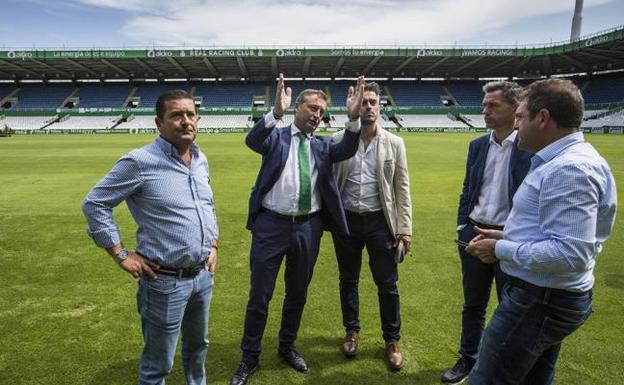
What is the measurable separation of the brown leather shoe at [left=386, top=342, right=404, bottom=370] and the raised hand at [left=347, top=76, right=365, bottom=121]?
2.09 meters

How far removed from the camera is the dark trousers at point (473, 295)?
11.5 feet

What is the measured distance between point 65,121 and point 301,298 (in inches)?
2173

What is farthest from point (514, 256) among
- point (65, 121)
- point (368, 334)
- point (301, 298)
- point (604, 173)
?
point (65, 121)

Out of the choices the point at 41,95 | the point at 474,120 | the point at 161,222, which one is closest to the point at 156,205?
the point at 161,222

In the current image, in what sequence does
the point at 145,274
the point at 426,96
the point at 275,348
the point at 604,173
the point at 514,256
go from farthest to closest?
the point at 426,96 < the point at 275,348 < the point at 145,274 < the point at 514,256 < the point at 604,173

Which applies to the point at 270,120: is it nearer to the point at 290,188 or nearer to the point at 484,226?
the point at 290,188

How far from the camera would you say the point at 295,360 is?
12.0ft

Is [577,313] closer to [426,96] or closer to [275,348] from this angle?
[275,348]

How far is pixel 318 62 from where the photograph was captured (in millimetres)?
51312

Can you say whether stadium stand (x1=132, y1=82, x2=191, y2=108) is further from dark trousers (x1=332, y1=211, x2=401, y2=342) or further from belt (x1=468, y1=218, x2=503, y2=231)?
belt (x1=468, y1=218, x2=503, y2=231)

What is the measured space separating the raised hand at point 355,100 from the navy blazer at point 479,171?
1098 mm

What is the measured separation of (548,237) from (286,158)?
211 centimetres

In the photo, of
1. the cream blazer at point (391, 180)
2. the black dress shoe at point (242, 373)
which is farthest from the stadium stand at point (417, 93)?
the black dress shoe at point (242, 373)

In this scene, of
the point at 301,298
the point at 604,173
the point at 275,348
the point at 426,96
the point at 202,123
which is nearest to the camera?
the point at 604,173
